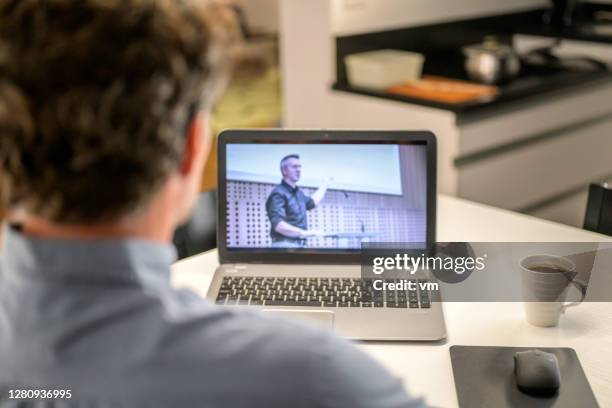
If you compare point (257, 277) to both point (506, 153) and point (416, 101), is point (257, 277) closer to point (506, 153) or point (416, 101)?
point (416, 101)

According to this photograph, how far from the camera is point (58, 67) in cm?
65

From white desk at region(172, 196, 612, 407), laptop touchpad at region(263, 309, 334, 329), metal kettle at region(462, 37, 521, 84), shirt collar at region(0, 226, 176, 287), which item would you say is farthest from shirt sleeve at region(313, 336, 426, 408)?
metal kettle at region(462, 37, 521, 84)

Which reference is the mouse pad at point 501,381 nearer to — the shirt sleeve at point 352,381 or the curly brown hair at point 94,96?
the shirt sleeve at point 352,381

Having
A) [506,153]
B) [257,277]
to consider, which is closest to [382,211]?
[257,277]

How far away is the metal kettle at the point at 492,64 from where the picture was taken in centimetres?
313

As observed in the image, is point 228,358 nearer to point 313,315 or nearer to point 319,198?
point 313,315

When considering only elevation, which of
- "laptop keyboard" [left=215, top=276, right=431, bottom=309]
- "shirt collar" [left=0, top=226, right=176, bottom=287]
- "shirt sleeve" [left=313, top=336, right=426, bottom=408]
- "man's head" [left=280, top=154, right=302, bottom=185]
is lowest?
"laptop keyboard" [left=215, top=276, right=431, bottom=309]

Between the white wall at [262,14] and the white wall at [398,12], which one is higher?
the white wall at [398,12]

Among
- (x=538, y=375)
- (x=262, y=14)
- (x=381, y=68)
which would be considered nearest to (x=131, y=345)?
(x=538, y=375)

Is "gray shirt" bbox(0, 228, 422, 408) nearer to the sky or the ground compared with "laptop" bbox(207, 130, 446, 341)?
nearer to the sky

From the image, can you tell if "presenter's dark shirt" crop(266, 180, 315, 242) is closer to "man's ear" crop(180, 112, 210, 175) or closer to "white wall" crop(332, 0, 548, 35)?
"man's ear" crop(180, 112, 210, 175)

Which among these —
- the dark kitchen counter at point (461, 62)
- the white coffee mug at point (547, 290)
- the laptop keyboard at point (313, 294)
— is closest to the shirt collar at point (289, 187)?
the laptop keyboard at point (313, 294)

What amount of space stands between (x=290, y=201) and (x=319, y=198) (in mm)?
57

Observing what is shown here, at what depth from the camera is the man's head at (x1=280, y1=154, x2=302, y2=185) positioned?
5.32ft
